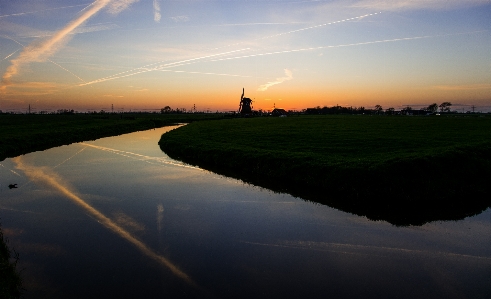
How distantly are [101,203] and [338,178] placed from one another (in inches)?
446

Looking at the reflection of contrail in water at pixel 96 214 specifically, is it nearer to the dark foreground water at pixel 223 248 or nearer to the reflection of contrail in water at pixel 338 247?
the dark foreground water at pixel 223 248

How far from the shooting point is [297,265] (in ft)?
29.7

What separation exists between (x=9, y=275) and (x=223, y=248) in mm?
5348

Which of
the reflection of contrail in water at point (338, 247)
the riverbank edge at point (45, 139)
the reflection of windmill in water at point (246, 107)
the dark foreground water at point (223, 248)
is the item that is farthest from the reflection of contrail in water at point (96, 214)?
the reflection of windmill in water at point (246, 107)

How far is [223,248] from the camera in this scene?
10055 mm

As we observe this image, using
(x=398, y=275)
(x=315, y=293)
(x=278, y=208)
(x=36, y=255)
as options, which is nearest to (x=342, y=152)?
(x=278, y=208)

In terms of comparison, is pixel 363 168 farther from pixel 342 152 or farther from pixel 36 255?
pixel 36 255

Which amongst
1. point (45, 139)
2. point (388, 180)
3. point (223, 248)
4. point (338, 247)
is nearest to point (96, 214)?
point (223, 248)

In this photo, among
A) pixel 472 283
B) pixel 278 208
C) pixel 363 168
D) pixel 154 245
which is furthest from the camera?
pixel 363 168

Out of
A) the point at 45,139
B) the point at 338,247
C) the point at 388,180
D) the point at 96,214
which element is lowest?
the point at 338,247

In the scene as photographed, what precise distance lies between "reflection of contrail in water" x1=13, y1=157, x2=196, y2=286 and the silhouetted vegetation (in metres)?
2.93

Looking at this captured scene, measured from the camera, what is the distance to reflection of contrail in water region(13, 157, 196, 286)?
28.9ft

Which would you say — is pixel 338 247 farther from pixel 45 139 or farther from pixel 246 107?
pixel 246 107

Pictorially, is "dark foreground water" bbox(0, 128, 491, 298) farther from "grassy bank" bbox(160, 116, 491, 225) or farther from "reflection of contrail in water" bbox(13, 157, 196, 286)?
"grassy bank" bbox(160, 116, 491, 225)
